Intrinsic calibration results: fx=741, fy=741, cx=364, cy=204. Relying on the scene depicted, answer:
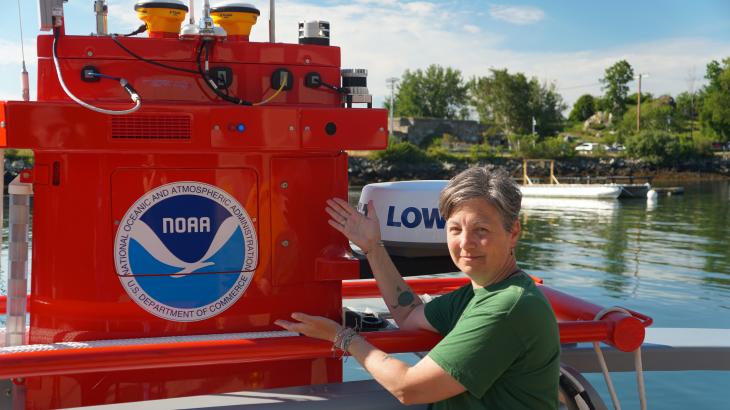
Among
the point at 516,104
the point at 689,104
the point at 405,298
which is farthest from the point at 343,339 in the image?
the point at 689,104

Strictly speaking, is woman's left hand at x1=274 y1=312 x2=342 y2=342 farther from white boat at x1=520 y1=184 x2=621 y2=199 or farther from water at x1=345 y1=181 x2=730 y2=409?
white boat at x1=520 y1=184 x2=621 y2=199

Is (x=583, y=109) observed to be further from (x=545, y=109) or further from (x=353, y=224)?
(x=353, y=224)

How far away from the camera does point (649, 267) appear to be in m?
14.0

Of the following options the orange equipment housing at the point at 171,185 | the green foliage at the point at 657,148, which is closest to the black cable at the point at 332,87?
the orange equipment housing at the point at 171,185

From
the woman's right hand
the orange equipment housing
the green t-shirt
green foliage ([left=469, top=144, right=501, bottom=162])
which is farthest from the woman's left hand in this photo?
green foliage ([left=469, top=144, right=501, bottom=162])

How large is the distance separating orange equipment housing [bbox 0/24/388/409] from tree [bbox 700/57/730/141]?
78.2 m

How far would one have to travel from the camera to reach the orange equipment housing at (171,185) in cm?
257

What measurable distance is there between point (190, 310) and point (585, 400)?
58.5 inches

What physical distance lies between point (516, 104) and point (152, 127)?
7117 centimetres

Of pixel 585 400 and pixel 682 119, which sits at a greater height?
pixel 682 119

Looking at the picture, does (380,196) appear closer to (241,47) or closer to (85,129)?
(241,47)

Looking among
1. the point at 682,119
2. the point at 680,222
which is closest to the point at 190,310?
the point at 680,222

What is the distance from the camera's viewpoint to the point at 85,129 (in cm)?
243

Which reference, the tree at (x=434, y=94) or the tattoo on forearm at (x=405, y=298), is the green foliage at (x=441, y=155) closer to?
the tree at (x=434, y=94)
